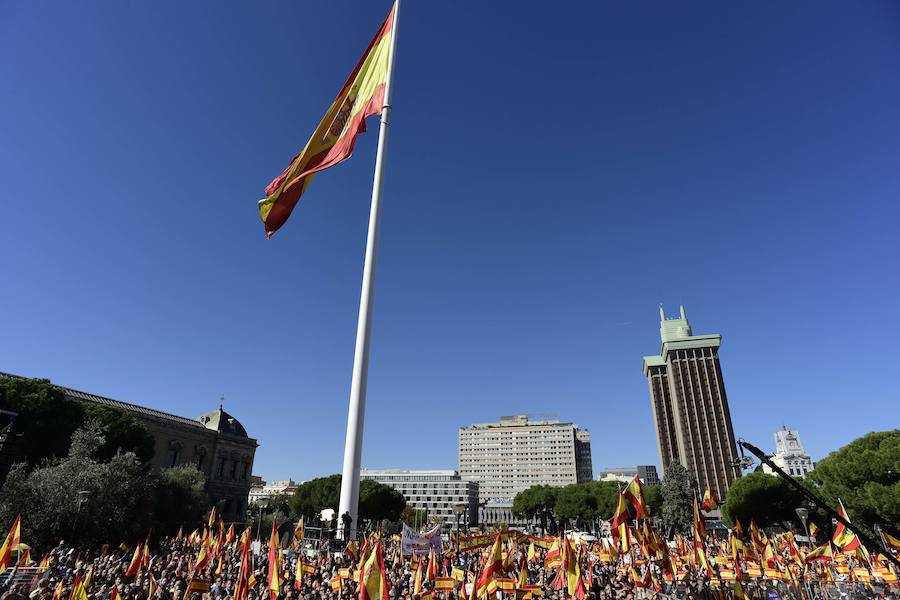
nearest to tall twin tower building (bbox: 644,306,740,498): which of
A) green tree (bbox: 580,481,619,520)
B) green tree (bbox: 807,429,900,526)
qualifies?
green tree (bbox: 580,481,619,520)

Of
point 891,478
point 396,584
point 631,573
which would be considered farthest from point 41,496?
point 891,478

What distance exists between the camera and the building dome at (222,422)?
78.3m

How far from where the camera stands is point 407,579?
20625mm

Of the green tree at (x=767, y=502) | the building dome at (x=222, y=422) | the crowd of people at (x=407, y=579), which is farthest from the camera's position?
the building dome at (x=222, y=422)

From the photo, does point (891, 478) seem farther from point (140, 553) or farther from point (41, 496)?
point (41, 496)

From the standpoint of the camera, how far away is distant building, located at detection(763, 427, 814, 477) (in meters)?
176

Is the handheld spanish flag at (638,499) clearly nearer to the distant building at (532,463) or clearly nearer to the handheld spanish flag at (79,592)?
the handheld spanish flag at (79,592)

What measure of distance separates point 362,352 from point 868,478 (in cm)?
4424

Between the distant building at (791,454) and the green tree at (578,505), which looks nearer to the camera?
the green tree at (578,505)

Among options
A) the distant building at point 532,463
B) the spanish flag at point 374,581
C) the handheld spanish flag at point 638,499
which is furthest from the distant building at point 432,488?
the spanish flag at point 374,581

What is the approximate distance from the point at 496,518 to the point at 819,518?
134 metres

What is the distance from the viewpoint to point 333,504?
78750 millimetres

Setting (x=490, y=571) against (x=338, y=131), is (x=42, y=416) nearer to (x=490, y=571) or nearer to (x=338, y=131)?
(x=338, y=131)

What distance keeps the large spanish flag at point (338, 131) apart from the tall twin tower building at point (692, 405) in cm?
13774
